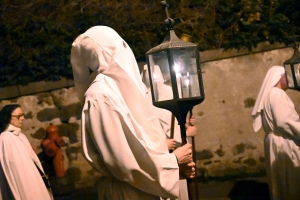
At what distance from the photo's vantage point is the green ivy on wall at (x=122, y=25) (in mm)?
7414

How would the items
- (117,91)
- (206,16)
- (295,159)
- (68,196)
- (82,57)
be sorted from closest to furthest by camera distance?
(117,91) < (82,57) < (295,159) < (68,196) < (206,16)

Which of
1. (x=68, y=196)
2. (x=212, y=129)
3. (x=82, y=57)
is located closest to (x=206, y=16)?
(x=212, y=129)

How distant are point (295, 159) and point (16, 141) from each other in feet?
10.5

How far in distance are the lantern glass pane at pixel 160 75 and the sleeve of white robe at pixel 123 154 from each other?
12.0 inches

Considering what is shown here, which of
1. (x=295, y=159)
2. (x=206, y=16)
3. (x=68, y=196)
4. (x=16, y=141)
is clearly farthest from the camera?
(x=206, y=16)

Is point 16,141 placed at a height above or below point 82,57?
below

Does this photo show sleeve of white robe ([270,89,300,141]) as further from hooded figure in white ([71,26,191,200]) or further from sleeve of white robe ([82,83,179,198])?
sleeve of white robe ([82,83,179,198])

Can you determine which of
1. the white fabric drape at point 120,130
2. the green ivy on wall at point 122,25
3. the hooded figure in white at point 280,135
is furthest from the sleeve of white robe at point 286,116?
the white fabric drape at point 120,130

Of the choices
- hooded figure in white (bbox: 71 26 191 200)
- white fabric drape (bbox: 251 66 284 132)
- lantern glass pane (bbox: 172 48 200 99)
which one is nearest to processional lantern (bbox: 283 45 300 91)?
white fabric drape (bbox: 251 66 284 132)

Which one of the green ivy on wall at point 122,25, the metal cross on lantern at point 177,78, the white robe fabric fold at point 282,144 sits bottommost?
the white robe fabric fold at point 282,144

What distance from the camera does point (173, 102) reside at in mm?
2602

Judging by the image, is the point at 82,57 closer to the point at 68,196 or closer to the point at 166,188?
the point at 166,188

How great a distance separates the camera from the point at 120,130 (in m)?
2.41

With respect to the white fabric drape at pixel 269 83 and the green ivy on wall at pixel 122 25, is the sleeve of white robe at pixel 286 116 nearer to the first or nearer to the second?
the white fabric drape at pixel 269 83
